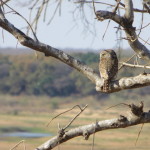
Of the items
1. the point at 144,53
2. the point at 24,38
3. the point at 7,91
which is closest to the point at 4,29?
the point at 24,38

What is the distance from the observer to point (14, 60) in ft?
223

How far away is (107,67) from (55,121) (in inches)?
1466

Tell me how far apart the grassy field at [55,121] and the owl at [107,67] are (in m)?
11.7

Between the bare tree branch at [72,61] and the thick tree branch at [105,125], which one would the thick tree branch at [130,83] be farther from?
the thick tree branch at [105,125]

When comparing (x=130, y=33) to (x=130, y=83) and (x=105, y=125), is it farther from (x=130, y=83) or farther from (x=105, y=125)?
(x=105, y=125)

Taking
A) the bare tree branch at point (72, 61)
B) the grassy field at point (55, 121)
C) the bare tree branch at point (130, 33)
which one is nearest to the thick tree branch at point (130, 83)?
the bare tree branch at point (72, 61)

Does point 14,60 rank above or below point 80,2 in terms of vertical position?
above

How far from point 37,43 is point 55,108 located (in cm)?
4463

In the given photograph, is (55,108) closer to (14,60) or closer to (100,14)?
(14,60)

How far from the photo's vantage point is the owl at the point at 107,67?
4738 millimetres

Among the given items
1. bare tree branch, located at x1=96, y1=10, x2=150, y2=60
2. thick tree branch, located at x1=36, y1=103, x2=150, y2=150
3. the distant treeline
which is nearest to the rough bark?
bare tree branch, located at x1=96, y1=10, x2=150, y2=60

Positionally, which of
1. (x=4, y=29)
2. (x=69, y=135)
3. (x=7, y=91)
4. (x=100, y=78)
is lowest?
(x=69, y=135)

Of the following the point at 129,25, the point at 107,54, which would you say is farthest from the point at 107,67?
the point at 129,25

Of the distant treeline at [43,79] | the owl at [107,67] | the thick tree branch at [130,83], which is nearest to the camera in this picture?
the thick tree branch at [130,83]
